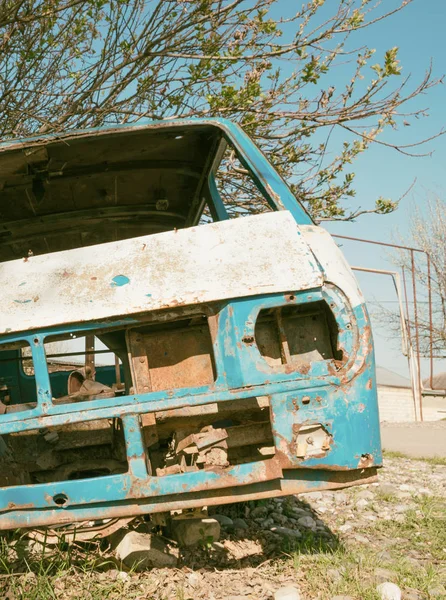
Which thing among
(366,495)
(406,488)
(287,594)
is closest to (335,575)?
(287,594)

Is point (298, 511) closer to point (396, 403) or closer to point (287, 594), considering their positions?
point (287, 594)

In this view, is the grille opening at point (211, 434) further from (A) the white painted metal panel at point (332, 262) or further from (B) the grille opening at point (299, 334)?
(A) the white painted metal panel at point (332, 262)

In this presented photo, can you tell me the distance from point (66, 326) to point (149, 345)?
0.45 meters

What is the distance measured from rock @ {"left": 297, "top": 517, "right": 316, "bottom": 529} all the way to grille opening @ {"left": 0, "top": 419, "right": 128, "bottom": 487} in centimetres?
115

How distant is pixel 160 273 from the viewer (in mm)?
2648

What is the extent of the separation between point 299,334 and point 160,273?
26.7 inches

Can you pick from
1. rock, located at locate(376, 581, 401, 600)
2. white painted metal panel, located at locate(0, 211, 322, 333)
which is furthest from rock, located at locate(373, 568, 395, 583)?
white painted metal panel, located at locate(0, 211, 322, 333)

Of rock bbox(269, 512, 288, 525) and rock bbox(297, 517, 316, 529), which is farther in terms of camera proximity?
Result: rock bbox(269, 512, 288, 525)

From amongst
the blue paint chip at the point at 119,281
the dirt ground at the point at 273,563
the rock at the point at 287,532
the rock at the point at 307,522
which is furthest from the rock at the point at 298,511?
the blue paint chip at the point at 119,281

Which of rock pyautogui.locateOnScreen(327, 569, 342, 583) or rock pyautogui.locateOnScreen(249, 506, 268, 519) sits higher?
rock pyautogui.locateOnScreen(327, 569, 342, 583)

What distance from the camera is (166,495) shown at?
100 inches

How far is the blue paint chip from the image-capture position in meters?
2.64

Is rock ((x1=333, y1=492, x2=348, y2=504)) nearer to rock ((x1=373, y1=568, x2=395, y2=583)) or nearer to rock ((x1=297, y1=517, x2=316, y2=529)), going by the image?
rock ((x1=297, y1=517, x2=316, y2=529))

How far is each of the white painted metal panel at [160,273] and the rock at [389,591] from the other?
124cm
